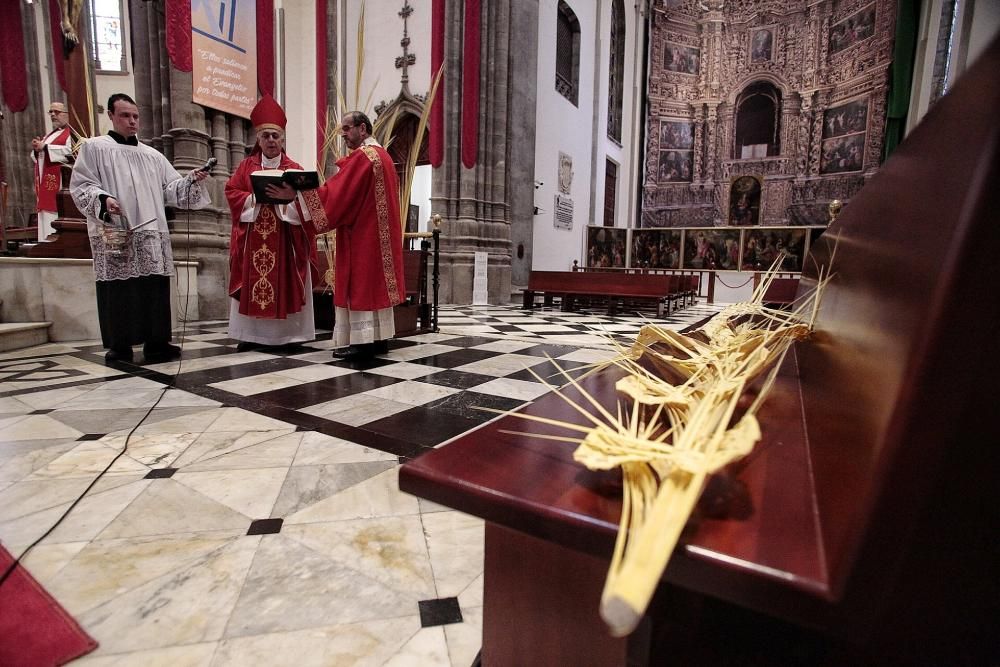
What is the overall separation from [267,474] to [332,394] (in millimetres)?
1077

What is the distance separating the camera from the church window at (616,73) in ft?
48.9

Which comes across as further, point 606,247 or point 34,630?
point 606,247

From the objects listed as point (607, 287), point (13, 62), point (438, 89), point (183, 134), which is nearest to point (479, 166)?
point (438, 89)

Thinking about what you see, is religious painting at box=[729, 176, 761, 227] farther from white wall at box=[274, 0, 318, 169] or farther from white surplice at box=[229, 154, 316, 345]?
white surplice at box=[229, 154, 316, 345]

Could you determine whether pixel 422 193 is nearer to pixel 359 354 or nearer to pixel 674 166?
pixel 359 354

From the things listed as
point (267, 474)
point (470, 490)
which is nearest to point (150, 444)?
point (267, 474)

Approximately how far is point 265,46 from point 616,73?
12007 mm

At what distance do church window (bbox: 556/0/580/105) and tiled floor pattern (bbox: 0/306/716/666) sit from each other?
10.6 metres

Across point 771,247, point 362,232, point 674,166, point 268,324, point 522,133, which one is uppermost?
point 674,166

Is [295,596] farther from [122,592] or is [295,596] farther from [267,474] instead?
[267,474]

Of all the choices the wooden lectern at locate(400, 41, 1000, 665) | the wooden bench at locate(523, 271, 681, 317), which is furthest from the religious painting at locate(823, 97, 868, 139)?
the wooden lectern at locate(400, 41, 1000, 665)

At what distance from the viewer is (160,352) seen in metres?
3.73

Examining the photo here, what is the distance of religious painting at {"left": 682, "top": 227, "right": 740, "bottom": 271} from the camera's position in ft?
43.0

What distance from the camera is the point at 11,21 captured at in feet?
30.1
